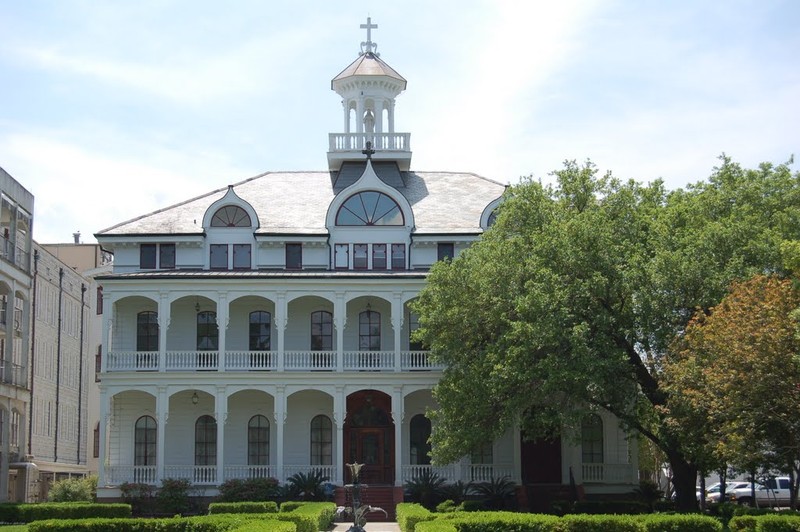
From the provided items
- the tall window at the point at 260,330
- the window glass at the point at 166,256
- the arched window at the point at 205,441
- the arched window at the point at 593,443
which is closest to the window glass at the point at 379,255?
the tall window at the point at 260,330

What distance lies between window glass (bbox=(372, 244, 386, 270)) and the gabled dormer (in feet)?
18.5

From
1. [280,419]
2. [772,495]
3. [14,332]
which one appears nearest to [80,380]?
[14,332]

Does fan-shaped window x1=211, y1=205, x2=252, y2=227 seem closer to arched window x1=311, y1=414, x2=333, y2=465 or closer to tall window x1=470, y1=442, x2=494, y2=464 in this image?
arched window x1=311, y1=414, x2=333, y2=465

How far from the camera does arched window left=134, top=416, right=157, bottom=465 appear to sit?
45.6 m

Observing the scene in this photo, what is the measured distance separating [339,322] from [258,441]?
6333mm

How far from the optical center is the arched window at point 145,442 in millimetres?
45594

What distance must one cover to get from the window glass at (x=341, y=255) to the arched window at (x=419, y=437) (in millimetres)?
6866

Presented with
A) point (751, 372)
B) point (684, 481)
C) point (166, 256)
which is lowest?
point (684, 481)

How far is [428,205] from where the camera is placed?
156ft

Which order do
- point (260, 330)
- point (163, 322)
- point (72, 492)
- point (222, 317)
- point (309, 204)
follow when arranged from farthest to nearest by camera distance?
1. point (309, 204)
2. point (260, 330)
3. point (222, 317)
4. point (163, 322)
5. point (72, 492)

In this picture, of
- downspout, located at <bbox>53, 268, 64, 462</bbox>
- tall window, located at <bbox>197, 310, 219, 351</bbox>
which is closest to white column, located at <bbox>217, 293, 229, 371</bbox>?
tall window, located at <bbox>197, 310, 219, 351</bbox>

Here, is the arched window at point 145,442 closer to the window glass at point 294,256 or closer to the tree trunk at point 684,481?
the window glass at point 294,256

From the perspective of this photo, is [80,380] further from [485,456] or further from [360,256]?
[485,456]

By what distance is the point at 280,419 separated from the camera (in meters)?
43.4
